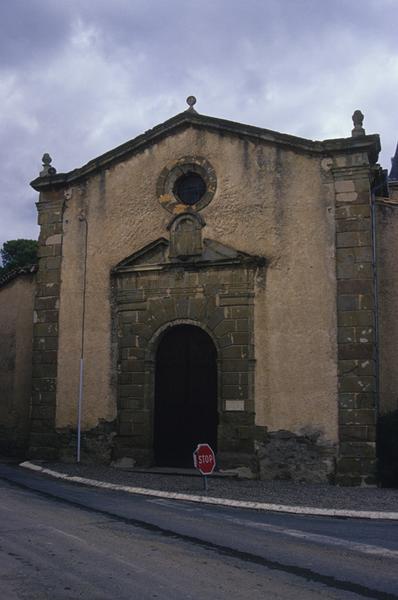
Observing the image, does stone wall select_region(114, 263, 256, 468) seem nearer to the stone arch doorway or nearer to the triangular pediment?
the triangular pediment

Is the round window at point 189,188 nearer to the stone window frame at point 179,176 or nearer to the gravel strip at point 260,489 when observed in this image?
the stone window frame at point 179,176

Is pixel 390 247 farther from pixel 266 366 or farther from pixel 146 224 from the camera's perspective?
pixel 146 224

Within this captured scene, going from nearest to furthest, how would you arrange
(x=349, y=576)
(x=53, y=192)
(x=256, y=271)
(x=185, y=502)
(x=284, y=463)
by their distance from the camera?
1. (x=349, y=576)
2. (x=185, y=502)
3. (x=284, y=463)
4. (x=256, y=271)
5. (x=53, y=192)

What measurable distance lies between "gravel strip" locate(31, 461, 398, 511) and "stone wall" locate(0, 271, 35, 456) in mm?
2685

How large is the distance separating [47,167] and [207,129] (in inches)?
162

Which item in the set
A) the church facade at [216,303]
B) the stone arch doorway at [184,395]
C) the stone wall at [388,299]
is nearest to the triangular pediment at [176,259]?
the church facade at [216,303]

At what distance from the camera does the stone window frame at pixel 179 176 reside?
14.1 m

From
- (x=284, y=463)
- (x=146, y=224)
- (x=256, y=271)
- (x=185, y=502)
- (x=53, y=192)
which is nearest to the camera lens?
(x=185, y=502)

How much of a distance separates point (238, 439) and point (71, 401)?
4.00 metres

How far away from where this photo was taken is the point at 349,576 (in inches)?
218

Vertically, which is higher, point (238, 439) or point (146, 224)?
point (146, 224)

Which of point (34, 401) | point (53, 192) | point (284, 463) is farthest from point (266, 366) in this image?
point (53, 192)

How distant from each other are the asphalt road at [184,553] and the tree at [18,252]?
99.3ft

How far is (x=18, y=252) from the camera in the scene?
39.2 meters
